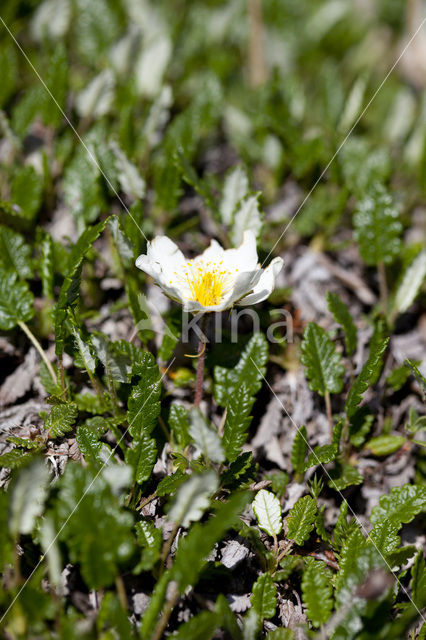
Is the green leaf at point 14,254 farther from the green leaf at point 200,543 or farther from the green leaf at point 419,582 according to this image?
the green leaf at point 419,582

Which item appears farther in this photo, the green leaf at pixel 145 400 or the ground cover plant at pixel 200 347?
the green leaf at pixel 145 400

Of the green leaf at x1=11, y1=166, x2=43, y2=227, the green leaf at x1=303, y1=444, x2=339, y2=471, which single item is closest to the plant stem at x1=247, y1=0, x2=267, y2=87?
the green leaf at x1=11, y1=166, x2=43, y2=227

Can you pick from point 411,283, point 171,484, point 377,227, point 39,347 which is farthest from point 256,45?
point 171,484

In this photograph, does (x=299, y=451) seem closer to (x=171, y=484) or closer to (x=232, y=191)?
(x=171, y=484)

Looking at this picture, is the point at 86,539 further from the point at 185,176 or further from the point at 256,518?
the point at 185,176

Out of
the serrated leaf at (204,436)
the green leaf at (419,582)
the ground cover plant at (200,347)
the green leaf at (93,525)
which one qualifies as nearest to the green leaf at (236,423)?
the ground cover plant at (200,347)

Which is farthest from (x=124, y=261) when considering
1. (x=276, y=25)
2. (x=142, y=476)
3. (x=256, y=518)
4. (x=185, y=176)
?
(x=276, y=25)
